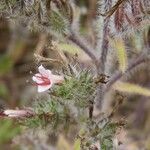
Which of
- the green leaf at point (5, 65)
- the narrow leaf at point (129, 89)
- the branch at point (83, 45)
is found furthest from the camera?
the green leaf at point (5, 65)

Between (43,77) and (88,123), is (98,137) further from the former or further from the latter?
(43,77)

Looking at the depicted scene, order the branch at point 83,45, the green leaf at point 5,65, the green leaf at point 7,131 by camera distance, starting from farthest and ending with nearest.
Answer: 1. the green leaf at point 5,65
2. the green leaf at point 7,131
3. the branch at point 83,45

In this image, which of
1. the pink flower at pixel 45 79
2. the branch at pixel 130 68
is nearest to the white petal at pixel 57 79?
the pink flower at pixel 45 79

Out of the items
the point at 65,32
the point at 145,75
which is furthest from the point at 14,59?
the point at 65,32

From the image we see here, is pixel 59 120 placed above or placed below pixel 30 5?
below

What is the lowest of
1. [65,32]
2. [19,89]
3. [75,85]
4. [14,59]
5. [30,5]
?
[19,89]

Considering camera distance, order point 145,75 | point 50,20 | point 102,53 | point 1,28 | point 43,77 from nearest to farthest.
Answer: point 43,77, point 50,20, point 102,53, point 145,75, point 1,28

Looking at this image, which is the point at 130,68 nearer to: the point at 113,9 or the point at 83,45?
the point at 83,45

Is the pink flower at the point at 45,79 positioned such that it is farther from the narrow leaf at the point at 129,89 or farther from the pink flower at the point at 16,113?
the narrow leaf at the point at 129,89
